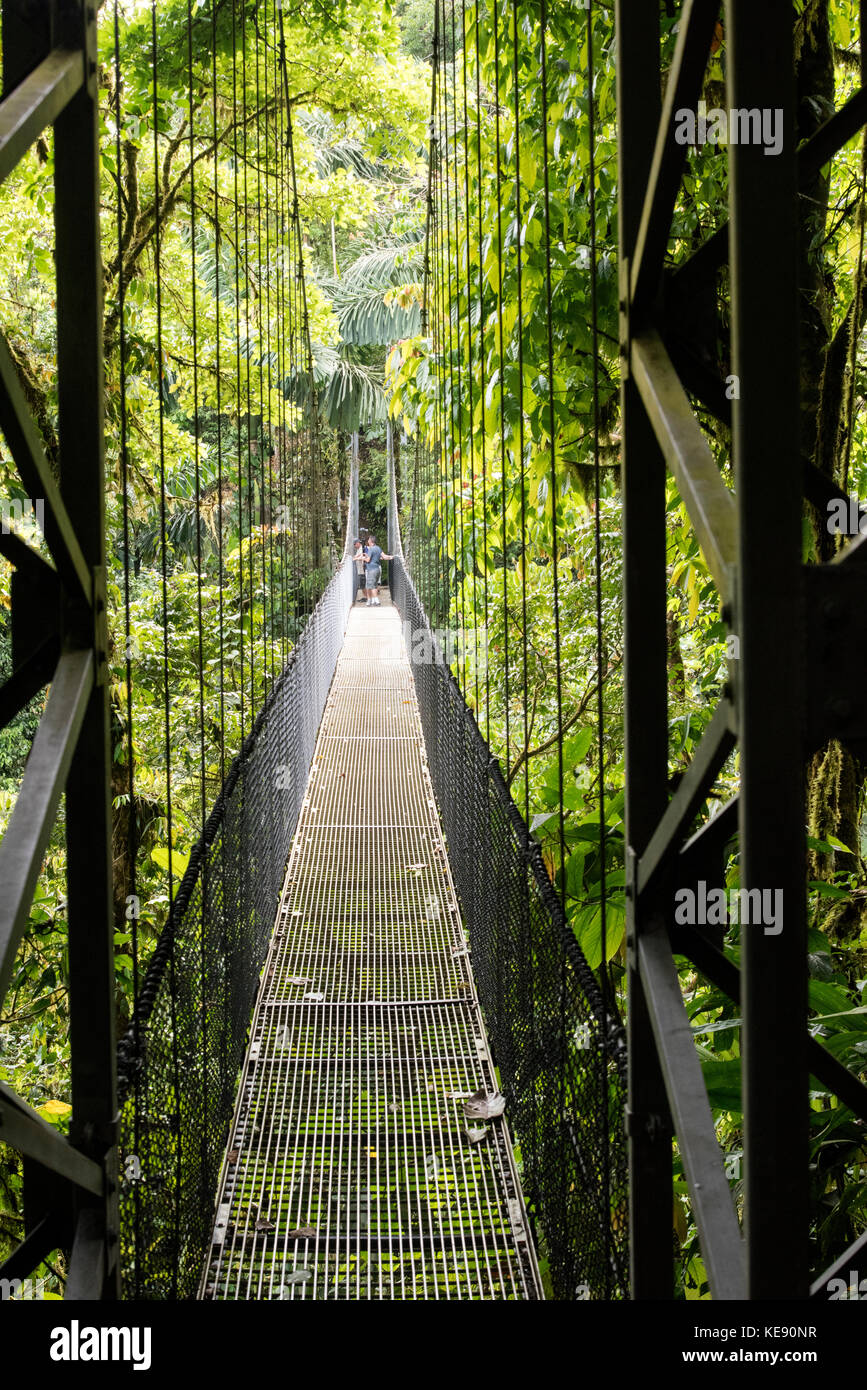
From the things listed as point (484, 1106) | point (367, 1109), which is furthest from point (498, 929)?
point (367, 1109)

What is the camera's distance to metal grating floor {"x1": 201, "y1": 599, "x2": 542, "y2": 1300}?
7.14 ft

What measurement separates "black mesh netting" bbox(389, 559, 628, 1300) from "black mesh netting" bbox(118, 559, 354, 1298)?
0.56 meters

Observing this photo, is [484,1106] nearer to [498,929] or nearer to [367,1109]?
[367,1109]

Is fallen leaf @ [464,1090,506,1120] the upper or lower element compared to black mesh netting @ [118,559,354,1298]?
lower

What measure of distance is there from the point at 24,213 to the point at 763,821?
16.7 feet

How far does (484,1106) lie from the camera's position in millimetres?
2703

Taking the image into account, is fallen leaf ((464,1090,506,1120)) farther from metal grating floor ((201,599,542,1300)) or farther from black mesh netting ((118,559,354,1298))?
black mesh netting ((118,559,354,1298))

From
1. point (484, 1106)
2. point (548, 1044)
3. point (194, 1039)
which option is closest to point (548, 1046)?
point (548, 1044)

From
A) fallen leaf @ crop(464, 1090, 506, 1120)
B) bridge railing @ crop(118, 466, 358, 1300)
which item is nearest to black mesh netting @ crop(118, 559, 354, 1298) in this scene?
bridge railing @ crop(118, 466, 358, 1300)

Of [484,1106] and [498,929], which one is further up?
[498,929]

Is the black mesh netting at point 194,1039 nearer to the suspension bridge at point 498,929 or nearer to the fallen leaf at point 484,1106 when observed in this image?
the suspension bridge at point 498,929

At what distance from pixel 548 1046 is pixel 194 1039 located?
597 mm

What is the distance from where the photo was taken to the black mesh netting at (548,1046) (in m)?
1.60

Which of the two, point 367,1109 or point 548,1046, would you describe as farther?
point 367,1109
